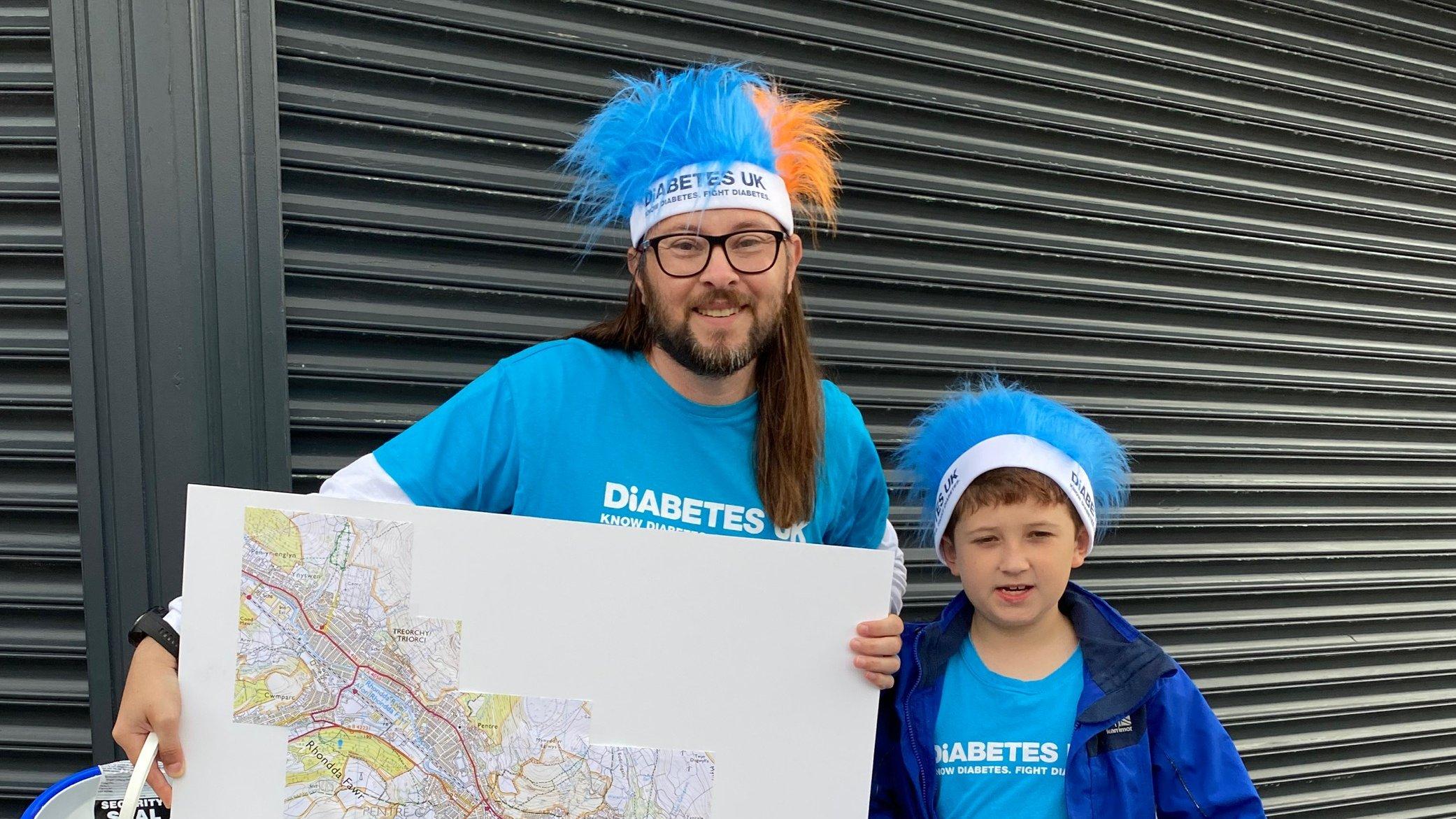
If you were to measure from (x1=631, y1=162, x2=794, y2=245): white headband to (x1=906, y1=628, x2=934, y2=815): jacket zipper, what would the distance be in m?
0.91

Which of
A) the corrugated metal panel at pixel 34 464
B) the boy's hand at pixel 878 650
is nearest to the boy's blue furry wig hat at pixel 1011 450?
the boy's hand at pixel 878 650

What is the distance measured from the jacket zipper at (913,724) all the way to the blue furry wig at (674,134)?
1.04m

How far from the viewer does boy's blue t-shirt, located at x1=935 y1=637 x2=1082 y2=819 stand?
70.7 inches

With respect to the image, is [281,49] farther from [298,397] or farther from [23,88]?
[298,397]

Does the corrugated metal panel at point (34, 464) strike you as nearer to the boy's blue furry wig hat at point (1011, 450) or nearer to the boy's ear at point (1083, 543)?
the boy's blue furry wig hat at point (1011, 450)

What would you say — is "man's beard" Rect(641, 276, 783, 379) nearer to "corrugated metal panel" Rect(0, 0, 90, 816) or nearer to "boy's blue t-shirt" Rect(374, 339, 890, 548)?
"boy's blue t-shirt" Rect(374, 339, 890, 548)

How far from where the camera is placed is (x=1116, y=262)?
3.43 meters

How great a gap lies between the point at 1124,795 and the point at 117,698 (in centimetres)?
240

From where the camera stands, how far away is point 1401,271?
3.95 m

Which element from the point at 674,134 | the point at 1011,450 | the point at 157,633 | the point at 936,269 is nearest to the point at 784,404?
the point at 1011,450

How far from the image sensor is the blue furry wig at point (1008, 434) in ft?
6.58

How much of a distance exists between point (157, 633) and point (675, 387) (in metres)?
0.99

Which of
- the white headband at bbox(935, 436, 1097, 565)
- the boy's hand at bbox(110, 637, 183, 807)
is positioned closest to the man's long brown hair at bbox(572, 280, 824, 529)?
the white headband at bbox(935, 436, 1097, 565)

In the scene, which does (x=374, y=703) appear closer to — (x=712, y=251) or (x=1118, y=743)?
(x=712, y=251)
